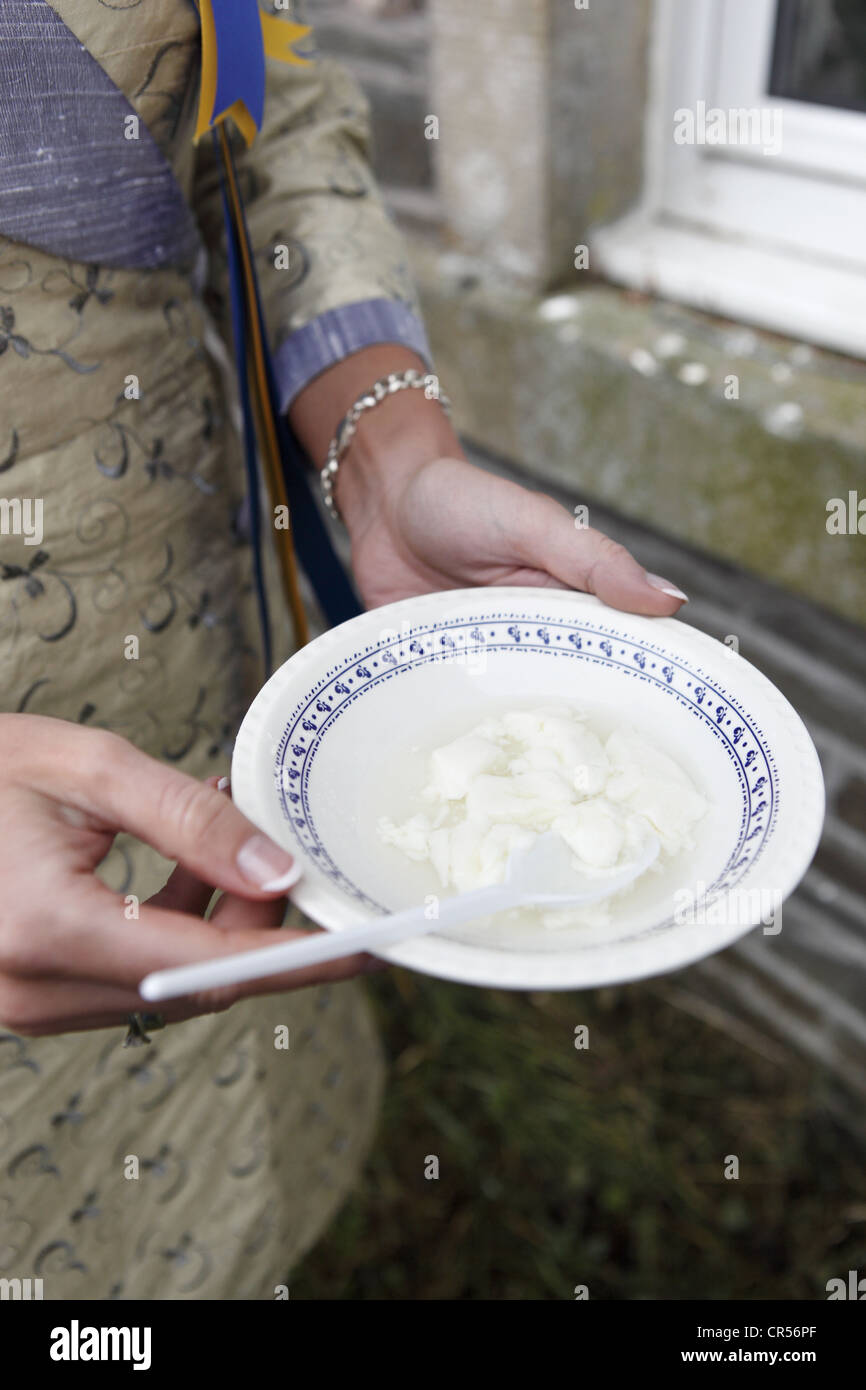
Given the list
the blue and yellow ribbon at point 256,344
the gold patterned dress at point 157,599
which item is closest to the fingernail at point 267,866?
the gold patterned dress at point 157,599

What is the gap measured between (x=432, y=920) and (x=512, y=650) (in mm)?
274

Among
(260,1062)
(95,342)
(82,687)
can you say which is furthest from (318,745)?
(260,1062)

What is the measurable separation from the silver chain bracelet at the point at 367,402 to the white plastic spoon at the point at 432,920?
417mm

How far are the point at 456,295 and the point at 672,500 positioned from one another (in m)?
0.42

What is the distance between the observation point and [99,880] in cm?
56

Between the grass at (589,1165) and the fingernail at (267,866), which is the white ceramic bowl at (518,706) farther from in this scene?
the grass at (589,1165)

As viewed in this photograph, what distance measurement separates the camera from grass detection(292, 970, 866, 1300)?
1444 millimetres

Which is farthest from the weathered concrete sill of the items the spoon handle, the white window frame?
the spoon handle

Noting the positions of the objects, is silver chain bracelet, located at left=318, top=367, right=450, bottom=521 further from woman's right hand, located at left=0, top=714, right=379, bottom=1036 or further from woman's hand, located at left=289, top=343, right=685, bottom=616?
woman's right hand, located at left=0, top=714, right=379, bottom=1036

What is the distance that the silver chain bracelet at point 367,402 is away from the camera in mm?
896

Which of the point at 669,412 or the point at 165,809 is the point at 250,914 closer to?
the point at 165,809

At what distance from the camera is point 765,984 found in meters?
1.64

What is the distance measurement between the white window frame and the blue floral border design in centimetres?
66
